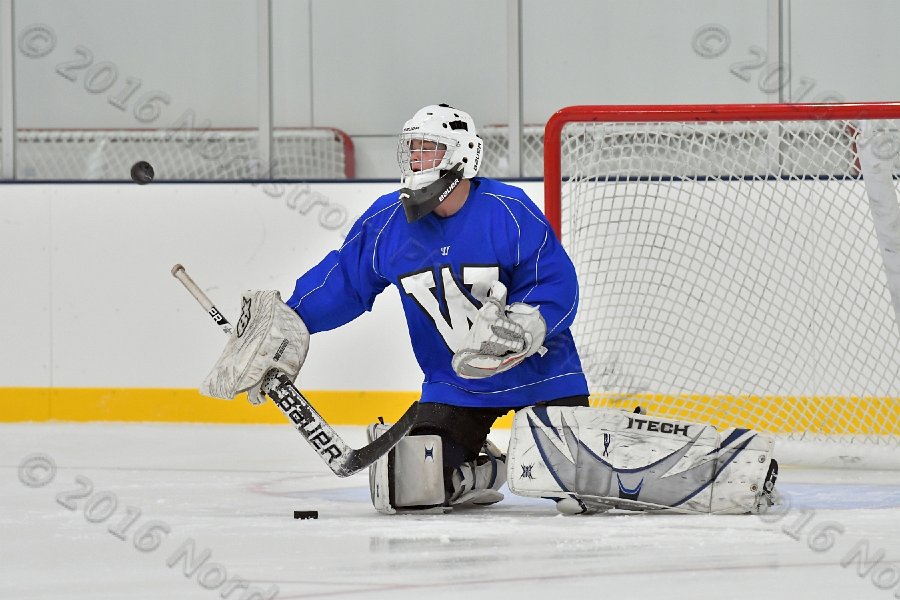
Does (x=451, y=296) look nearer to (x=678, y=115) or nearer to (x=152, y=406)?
(x=678, y=115)

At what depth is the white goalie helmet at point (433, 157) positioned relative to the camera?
3.02m

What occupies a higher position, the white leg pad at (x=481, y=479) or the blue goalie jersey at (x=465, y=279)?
the blue goalie jersey at (x=465, y=279)

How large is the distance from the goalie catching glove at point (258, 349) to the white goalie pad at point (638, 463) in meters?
0.55

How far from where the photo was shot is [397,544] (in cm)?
255

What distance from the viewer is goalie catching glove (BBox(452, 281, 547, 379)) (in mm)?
2848

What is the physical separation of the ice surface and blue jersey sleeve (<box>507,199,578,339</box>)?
0.44 m

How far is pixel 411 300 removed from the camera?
3.15 metres

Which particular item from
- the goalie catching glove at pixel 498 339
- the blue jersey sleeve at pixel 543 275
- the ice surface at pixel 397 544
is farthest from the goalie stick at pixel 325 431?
the blue jersey sleeve at pixel 543 275

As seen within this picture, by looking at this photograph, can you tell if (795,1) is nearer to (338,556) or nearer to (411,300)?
(411,300)

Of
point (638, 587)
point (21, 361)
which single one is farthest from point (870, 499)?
point (21, 361)

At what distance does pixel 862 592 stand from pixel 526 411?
3.50 ft

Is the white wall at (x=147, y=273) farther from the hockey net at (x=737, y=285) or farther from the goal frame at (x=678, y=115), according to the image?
the goal frame at (x=678, y=115)

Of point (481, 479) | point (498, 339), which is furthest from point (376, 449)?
point (498, 339)

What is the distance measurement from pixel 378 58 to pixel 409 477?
6442 mm
